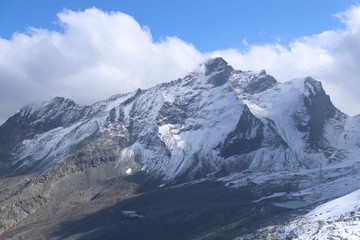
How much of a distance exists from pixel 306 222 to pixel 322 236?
3164 centimetres

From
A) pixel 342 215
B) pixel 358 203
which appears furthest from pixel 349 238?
pixel 358 203

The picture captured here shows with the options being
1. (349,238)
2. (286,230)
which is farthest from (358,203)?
(349,238)

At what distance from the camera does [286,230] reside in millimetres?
194125

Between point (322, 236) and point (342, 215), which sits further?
point (342, 215)

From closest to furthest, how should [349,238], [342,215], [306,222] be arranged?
[349,238]
[342,215]
[306,222]

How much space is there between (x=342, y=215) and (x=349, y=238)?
28735 millimetres

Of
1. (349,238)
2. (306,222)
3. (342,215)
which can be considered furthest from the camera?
(306,222)

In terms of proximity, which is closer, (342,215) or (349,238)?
(349,238)

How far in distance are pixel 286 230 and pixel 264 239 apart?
27.3 feet

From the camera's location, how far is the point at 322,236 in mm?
164625

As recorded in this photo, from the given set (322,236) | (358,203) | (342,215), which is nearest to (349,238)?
(322,236)

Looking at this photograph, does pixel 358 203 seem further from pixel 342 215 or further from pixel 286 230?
pixel 286 230

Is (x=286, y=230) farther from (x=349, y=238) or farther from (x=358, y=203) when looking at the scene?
(x=349, y=238)

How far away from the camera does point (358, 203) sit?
641 feet
